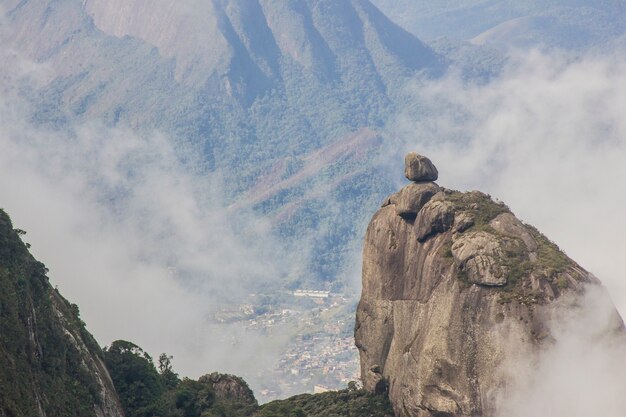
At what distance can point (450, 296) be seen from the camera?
101750 millimetres

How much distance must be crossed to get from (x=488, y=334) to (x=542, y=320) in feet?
13.8

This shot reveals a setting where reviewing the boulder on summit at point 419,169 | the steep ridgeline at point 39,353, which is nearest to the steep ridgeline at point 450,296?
the boulder on summit at point 419,169

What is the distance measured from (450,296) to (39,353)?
3179cm

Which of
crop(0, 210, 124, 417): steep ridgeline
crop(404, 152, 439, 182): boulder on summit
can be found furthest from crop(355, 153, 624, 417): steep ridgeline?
crop(0, 210, 124, 417): steep ridgeline

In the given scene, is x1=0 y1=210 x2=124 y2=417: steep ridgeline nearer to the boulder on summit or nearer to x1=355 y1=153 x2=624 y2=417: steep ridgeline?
x1=355 y1=153 x2=624 y2=417: steep ridgeline

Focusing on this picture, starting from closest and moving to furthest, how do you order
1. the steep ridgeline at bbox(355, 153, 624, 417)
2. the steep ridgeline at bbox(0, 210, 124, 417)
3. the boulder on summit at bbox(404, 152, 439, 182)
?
the steep ridgeline at bbox(0, 210, 124, 417) → the steep ridgeline at bbox(355, 153, 624, 417) → the boulder on summit at bbox(404, 152, 439, 182)

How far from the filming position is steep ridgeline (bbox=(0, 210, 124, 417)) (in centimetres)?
8824

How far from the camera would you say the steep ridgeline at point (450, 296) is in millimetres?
97125

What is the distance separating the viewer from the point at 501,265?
101 metres

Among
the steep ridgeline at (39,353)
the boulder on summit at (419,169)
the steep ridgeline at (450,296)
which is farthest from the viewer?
the boulder on summit at (419,169)

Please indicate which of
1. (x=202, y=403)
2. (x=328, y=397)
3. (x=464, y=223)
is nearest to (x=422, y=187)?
(x=464, y=223)

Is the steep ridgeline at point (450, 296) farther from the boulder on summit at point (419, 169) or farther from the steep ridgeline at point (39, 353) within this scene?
the steep ridgeline at point (39, 353)

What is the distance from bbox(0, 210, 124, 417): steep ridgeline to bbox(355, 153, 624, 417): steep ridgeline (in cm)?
2393

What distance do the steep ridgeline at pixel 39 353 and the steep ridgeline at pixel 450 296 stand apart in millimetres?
23934
